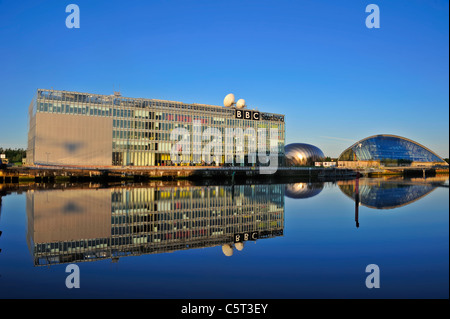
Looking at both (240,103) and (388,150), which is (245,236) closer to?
(240,103)

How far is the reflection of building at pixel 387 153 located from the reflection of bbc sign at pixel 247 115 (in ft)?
215


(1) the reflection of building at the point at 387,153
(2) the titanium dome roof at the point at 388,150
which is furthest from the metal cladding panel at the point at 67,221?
(2) the titanium dome roof at the point at 388,150

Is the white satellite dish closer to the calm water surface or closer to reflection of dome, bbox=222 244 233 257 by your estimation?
the calm water surface

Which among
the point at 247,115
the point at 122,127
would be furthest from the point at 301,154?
the point at 122,127

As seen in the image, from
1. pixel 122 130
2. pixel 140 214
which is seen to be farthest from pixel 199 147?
pixel 140 214

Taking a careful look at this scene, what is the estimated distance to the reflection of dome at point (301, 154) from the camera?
484 ft

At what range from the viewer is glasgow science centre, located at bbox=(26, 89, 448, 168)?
88.1 m

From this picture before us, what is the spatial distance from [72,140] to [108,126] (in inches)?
412

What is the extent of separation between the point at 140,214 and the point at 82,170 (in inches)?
2216

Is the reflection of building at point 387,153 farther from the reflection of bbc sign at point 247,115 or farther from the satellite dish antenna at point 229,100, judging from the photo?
the satellite dish antenna at point 229,100

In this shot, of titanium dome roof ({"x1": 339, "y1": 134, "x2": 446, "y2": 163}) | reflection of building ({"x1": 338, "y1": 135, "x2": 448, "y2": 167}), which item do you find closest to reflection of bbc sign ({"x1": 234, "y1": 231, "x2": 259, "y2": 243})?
reflection of building ({"x1": 338, "y1": 135, "x2": 448, "y2": 167})

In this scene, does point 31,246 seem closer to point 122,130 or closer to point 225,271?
point 225,271

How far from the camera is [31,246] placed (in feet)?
53.6

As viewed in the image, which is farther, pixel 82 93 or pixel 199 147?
pixel 199 147
